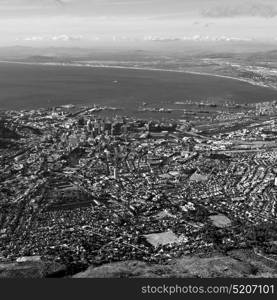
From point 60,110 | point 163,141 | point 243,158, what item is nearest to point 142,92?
point 60,110

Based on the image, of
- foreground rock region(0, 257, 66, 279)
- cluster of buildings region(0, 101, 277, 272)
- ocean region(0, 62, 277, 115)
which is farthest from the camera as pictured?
ocean region(0, 62, 277, 115)

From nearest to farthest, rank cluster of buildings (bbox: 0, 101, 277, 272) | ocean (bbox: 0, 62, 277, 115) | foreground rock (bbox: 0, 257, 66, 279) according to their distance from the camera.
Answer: foreground rock (bbox: 0, 257, 66, 279) < cluster of buildings (bbox: 0, 101, 277, 272) < ocean (bbox: 0, 62, 277, 115)

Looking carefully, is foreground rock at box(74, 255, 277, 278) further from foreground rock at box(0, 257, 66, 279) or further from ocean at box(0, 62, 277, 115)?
ocean at box(0, 62, 277, 115)

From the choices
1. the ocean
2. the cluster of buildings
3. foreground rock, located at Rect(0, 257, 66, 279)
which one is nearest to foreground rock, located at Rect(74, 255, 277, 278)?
foreground rock, located at Rect(0, 257, 66, 279)

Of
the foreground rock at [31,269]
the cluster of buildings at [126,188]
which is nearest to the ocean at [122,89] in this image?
the cluster of buildings at [126,188]

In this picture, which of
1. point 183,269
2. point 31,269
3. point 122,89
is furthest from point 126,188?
point 122,89

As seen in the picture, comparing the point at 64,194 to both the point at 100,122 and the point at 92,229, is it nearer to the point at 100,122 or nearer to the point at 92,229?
the point at 92,229

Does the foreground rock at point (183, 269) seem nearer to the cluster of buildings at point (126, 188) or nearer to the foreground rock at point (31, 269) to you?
the foreground rock at point (31, 269)
